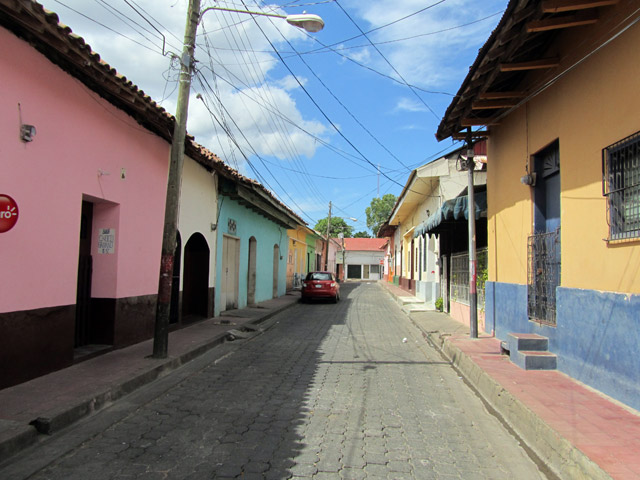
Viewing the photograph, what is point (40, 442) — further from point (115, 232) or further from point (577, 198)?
point (577, 198)

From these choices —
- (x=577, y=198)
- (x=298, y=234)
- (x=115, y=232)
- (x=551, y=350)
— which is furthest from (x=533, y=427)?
(x=298, y=234)

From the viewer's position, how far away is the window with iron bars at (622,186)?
4.64m

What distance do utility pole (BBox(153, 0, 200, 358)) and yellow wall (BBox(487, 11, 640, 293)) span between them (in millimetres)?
5485

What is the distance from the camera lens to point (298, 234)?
26.3 meters

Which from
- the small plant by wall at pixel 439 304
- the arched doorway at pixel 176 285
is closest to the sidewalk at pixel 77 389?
the arched doorway at pixel 176 285

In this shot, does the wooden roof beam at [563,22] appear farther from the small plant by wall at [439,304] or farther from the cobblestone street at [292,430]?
the small plant by wall at [439,304]

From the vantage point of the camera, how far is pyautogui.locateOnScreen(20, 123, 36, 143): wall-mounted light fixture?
16.6ft

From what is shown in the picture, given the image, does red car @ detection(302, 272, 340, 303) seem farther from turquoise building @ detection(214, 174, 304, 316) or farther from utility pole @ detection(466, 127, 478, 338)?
utility pole @ detection(466, 127, 478, 338)

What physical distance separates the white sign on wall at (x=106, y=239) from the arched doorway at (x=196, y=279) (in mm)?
4140

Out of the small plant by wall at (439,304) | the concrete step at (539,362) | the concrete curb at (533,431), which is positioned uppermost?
the small plant by wall at (439,304)

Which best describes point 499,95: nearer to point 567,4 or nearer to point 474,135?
point 474,135

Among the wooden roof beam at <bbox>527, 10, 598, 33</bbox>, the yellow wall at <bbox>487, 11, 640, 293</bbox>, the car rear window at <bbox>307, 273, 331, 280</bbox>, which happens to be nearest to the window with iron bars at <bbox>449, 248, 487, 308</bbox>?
the yellow wall at <bbox>487, 11, 640, 293</bbox>

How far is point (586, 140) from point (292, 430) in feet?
15.8

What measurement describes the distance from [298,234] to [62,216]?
67.6 feet
